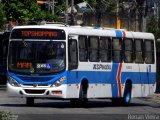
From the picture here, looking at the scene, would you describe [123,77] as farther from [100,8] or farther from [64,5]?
[100,8]

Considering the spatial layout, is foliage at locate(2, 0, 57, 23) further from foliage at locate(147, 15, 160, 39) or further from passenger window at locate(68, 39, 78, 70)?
passenger window at locate(68, 39, 78, 70)

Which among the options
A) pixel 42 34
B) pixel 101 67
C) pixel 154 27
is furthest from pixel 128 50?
pixel 154 27

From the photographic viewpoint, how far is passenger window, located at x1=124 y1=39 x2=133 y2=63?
1158 inches

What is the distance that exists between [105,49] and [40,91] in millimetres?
3816

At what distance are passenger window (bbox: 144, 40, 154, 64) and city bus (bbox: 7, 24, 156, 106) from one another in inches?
78.8

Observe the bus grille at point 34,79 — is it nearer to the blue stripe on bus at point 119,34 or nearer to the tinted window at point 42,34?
the tinted window at point 42,34

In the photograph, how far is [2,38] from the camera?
49750 millimetres

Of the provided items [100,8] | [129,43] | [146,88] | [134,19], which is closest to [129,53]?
[129,43]

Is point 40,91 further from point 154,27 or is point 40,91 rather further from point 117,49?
point 154,27

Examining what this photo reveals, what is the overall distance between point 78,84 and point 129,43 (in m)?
4.39

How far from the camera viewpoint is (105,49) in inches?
1105

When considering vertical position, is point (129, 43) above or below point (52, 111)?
above

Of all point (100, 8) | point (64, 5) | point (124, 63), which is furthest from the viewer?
point (100, 8)

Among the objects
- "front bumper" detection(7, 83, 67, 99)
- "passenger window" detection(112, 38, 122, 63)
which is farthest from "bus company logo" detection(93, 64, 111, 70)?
"front bumper" detection(7, 83, 67, 99)
